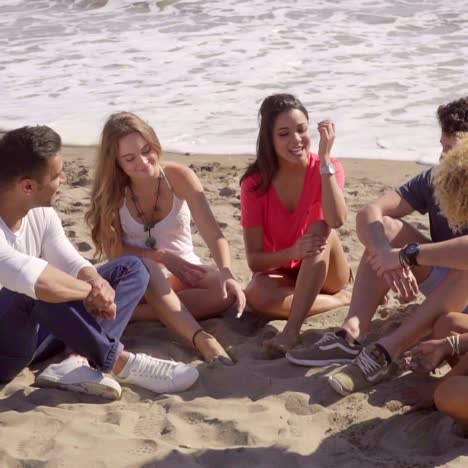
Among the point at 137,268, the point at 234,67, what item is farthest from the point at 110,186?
the point at 234,67

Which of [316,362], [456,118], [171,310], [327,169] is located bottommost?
[316,362]

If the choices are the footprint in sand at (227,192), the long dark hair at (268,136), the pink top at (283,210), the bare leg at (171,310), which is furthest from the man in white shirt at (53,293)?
the footprint in sand at (227,192)

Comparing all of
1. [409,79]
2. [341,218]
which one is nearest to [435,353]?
[341,218]

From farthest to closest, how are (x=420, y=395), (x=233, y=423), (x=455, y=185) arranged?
(x=420, y=395)
(x=233, y=423)
(x=455, y=185)

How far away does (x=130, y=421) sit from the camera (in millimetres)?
3457

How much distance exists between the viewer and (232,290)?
4184 millimetres

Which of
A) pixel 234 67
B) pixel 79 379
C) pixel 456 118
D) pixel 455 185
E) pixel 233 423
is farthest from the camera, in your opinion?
pixel 234 67

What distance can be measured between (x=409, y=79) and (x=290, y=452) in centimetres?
634

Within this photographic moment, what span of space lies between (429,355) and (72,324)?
4.37 feet

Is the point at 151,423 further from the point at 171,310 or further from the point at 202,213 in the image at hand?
the point at 202,213

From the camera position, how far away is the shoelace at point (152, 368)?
3767 millimetres

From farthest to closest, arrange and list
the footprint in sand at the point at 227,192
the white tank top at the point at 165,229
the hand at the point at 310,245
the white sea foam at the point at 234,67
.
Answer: the white sea foam at the point at 234,67, the footprint in sand at the point at 227,192, the white tank top at the point at 165,229, the hand at the point at 310,245

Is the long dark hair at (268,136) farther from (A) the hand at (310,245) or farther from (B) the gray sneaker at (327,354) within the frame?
(B) the gray sneaker at (327,354)

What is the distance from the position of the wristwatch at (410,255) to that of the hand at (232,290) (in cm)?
84
